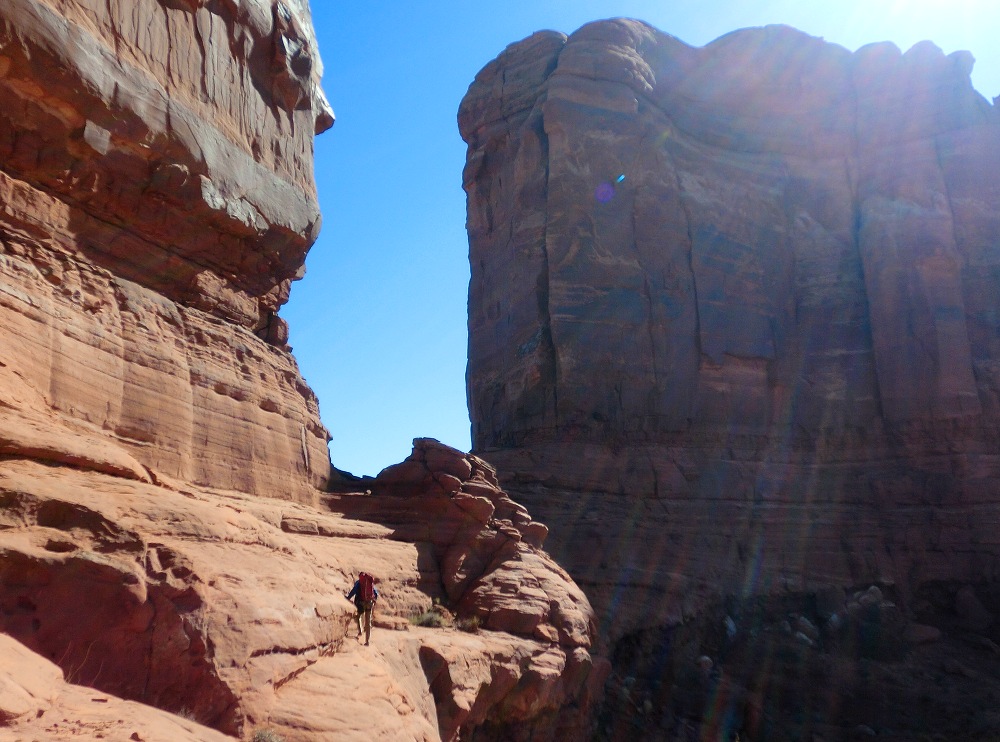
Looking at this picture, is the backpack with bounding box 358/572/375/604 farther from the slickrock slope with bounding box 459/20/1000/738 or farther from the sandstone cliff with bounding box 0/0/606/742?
the slickrock slope with bounding box 459/20/1000/738

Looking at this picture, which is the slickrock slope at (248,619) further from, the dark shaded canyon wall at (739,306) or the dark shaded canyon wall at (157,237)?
the dark shaded canyon wall at (739,306)

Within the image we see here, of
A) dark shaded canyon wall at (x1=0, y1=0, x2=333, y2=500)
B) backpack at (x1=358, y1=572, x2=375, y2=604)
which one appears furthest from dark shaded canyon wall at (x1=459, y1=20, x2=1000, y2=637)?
backpack at (x1=358, y1=572, x2=375, y2=604)

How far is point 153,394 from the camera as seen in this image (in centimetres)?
1248

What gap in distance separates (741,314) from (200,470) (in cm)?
2373

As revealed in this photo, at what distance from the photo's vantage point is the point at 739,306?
3306 centimetres

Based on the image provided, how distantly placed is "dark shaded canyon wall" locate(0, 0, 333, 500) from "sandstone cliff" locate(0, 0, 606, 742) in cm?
4

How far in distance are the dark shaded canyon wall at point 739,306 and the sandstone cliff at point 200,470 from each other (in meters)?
10.1

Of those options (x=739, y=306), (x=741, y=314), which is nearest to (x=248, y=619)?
(x=741, y=314)

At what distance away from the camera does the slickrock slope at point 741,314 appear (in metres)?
28.7

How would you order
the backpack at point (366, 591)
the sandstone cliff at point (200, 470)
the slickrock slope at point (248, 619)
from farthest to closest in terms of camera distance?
the backpack at point (366, 591)
the sandstone cliff at point (200, 470)
the slickrock slope at point (248, 619)

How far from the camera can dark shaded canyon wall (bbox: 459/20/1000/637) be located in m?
29.1

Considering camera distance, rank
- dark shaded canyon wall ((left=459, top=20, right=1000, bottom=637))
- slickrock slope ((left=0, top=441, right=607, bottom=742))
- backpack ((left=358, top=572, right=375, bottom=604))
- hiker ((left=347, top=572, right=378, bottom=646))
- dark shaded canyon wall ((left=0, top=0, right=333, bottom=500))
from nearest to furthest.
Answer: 1. slickrock slope ((left=0, top=441, right=607, bottom=742))
2. dark shaded canyon wall ((left=0, top=0, right=333, bottom=500))
3. hiker ((left=347, top=572, right=378, bottom=646))
4. backpack ((left=358, top=572, right=375, bottom=604))
5. dark shaded canyon wall ((left=459, top=20, right=1000, bottom=637))

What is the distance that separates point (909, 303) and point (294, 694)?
2953cm

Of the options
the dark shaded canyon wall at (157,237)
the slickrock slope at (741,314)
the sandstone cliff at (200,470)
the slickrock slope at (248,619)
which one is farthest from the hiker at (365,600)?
the slickrock slope at (741,314)
